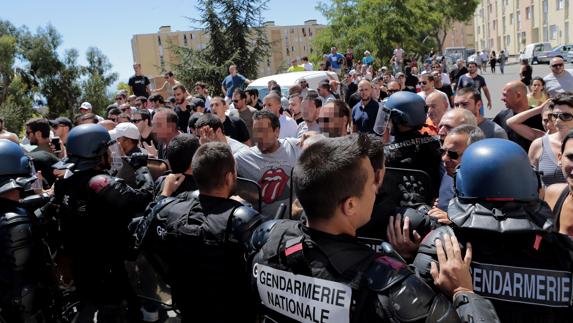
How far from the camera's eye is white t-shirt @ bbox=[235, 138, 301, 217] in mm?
→ 3969

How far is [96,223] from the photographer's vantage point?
3391mm

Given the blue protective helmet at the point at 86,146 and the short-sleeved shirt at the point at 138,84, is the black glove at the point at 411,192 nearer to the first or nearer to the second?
the blue protective helmet at the point at 86,146

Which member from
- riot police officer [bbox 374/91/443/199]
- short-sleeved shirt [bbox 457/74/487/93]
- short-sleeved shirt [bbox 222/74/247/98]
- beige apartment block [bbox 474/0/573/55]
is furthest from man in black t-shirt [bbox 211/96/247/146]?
beige apartment block [bbox 474/0/573/55]

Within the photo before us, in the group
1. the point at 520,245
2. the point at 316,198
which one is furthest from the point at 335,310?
the point at 520,245

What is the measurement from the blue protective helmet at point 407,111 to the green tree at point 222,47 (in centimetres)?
1795

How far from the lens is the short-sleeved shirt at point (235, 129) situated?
268 inches

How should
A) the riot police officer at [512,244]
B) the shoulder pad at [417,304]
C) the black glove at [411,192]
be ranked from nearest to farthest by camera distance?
the shoulder pad at [417,304] → the riot police officer at [512,244] → the black glove at [411,192]

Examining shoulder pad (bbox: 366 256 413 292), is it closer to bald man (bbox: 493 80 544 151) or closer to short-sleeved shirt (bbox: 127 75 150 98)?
bald man (bbox: 493 80 544 151)

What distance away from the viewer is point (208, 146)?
9.01 feet

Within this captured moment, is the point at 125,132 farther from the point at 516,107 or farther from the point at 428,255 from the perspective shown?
the point at 516,107

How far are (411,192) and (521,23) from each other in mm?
72625

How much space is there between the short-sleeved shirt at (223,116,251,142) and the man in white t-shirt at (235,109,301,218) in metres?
2.56

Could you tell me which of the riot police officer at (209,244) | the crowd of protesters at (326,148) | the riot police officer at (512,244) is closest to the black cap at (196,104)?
the crowd of protesters at (326,148)

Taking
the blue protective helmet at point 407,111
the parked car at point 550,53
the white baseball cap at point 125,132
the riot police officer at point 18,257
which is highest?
the parked car at point 550,53
